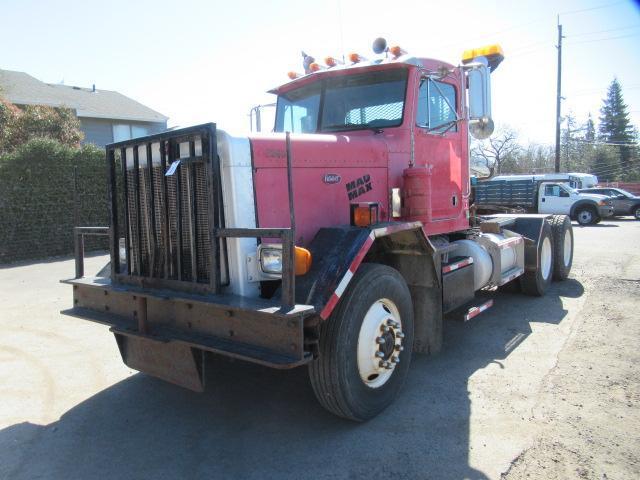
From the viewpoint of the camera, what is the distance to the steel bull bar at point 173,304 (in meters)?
2.76

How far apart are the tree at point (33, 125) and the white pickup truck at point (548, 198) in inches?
638

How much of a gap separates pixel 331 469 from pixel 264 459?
43 cm

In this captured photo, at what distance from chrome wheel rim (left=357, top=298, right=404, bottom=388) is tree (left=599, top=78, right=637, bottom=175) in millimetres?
65600

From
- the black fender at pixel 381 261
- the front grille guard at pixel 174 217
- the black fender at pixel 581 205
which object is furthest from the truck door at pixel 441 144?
the black fender at pixel 581 205

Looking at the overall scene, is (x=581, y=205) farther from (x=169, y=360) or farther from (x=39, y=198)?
(x=169, y=360)

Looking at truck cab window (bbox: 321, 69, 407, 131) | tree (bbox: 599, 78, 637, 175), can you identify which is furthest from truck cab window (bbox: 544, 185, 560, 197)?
tree (bbox: 599, 78, 637, 175)

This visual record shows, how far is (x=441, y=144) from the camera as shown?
493cm

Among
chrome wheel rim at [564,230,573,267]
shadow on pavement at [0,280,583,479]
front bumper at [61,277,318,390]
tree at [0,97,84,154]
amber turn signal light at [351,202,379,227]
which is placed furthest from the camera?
tree at [0,97,84,154]

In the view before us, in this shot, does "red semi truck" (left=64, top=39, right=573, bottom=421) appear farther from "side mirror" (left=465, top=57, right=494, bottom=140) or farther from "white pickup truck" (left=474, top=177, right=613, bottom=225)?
"white pickup truck" (left=474, top=177, right=613, bottom=225)

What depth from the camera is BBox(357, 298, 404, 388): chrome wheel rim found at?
10.9 ft

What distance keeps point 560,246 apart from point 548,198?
1530 cm

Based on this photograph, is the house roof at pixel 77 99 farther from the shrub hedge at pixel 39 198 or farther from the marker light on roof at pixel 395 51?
the marker light on roof at pixel 395 51

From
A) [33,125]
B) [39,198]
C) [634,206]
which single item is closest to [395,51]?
[39,198]

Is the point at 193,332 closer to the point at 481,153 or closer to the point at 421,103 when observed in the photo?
the point at 421,103
